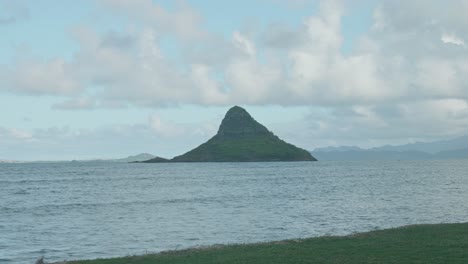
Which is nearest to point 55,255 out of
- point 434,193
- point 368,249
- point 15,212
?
point 368,249

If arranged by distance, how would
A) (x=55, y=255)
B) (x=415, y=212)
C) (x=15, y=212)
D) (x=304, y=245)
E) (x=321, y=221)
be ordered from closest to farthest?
(x=304, y=245)
(x=55, y=255)
(x=321, y=221)
(x=415, y=212)
(x=15, y=212)

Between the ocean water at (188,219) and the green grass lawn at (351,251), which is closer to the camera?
the green grass lawn at (351,251)

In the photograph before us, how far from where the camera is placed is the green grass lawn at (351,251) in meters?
→ 32.6

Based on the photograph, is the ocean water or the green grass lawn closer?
the green grass lawn

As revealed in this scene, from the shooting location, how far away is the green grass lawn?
32625 millimetres

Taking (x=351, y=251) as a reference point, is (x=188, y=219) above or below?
below

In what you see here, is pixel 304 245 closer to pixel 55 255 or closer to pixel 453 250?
pixel 453 250

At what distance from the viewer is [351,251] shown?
3591cm

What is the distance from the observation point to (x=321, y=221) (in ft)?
207

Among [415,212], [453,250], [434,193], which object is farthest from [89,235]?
[434,193]

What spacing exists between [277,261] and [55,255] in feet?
69.9

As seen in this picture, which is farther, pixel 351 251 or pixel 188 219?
pixel 188 219

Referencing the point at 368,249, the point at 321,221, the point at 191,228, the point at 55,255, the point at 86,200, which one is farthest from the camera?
the point at 86,200

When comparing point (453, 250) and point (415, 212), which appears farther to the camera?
point (415, 212)
